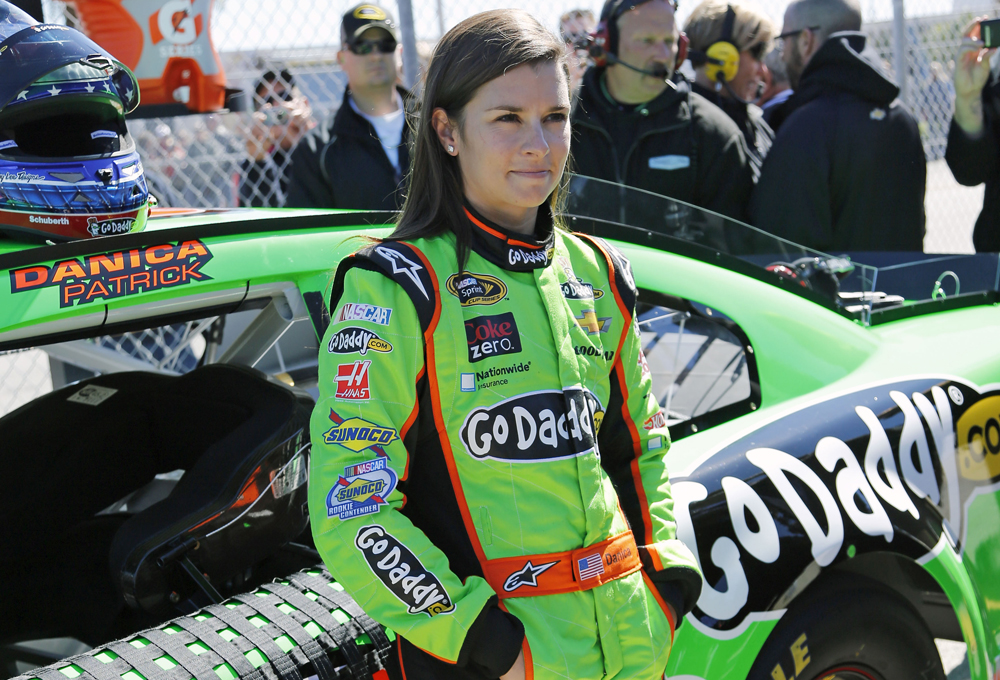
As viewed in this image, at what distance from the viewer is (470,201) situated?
1.45 metres

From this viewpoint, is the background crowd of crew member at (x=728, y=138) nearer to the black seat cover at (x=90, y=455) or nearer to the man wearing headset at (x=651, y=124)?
the man wearing headset at (x=651, y=124)

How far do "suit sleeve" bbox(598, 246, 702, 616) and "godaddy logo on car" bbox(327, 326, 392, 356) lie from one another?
1.38ft

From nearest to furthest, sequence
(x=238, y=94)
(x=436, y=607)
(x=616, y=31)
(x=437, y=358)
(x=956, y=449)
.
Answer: (x=436, y=607) < (x=437, y=358) < (x=956, y=449) < (x=238, y=94) < (x=616, y=31)

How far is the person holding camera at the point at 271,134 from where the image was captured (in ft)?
16.2

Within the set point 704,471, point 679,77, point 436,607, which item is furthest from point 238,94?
point 436,607

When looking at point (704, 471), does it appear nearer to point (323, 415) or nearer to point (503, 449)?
point (503, 449)

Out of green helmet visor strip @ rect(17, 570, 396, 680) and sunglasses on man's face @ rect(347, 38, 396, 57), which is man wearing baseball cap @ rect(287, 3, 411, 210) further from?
green helmet visor strip @ rect(17, 570, 396, 680)

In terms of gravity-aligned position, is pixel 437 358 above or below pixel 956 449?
above

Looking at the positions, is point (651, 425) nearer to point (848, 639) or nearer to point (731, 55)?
point (848, 639)

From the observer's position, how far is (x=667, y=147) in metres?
3.88

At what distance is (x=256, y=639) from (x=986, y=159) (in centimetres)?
416

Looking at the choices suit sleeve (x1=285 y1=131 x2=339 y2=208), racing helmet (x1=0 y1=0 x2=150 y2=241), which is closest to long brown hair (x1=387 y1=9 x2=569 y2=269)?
racing helmet (x1=0 y1=0 x2=150 y2=241)

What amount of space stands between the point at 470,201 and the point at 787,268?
4.13 feet

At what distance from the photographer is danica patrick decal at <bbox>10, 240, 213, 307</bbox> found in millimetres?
1444
